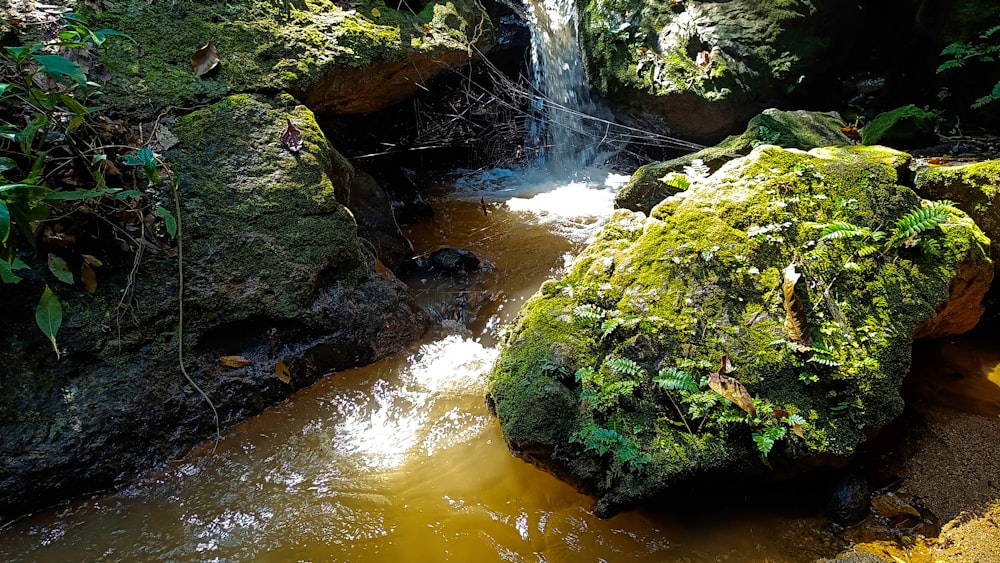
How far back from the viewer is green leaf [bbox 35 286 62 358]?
2.73m

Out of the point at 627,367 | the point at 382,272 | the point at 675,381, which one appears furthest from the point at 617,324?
the point at 382,272

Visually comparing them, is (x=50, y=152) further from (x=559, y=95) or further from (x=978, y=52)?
(x=978, y=52)

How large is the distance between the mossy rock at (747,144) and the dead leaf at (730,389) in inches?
81.5

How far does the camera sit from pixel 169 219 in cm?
320

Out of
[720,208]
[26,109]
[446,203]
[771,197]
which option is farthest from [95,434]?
[446,203]

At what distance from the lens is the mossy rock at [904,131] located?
545cm

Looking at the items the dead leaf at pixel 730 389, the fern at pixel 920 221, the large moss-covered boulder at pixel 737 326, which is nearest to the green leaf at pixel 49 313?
the large moss-covered boulder at pixel 737 326

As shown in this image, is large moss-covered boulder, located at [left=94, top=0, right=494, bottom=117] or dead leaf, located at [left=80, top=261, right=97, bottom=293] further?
large moss-covered boulder, located at [left=94, top=0, right=494, bottom=117]

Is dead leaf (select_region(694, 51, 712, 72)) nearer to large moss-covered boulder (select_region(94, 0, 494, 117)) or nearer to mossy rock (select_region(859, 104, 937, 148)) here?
mossy rock (select_region(859, 104, 937, 148))

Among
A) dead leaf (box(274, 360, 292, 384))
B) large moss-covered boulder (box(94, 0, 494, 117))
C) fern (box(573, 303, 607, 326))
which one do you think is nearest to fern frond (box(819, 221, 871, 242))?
fern (box(573, 303, 607, 326))

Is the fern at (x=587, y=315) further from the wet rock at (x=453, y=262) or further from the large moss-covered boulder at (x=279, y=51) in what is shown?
the large moss-covered boulder at (x=279, y=51)

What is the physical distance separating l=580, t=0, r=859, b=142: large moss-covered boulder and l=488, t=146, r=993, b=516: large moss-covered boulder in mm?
3903

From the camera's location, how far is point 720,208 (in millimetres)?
3344

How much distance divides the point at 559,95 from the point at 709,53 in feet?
7.22
